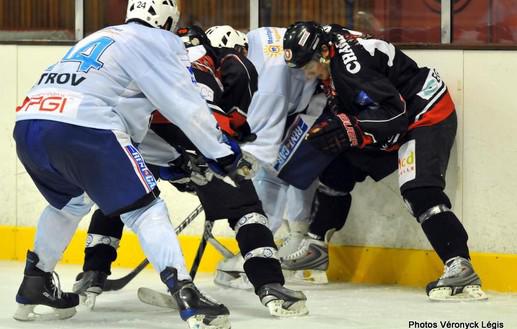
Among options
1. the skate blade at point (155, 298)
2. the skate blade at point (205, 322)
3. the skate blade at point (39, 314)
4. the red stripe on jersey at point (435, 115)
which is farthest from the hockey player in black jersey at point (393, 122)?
the skate blade at point (39, 314)

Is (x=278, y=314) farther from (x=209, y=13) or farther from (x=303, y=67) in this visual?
(x=209, y=13)

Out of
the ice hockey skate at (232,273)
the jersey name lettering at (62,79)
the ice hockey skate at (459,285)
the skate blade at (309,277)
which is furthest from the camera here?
the skate blade at (309,277)

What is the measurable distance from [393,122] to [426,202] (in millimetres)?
329

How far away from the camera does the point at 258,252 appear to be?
177 inches

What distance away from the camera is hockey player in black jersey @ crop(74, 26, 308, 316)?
450 cm

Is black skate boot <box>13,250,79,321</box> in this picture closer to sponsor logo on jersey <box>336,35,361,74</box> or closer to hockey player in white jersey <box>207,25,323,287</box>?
hockey player in white jersey <box>207,25,323,287</box>

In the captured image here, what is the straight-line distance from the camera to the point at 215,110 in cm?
469

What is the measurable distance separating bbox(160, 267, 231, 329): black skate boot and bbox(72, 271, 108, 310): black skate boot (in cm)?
81

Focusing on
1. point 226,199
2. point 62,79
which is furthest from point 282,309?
point 62,79

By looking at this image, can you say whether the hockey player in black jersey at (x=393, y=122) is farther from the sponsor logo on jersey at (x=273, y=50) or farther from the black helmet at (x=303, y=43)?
the sponsor logo on jersey at (x=273, y=50)

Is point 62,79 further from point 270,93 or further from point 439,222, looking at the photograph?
point 439,222

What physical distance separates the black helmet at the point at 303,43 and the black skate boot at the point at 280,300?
39.4 inches

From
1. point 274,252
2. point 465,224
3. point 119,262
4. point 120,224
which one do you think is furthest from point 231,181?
point 119,262

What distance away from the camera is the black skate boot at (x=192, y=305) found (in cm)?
401
